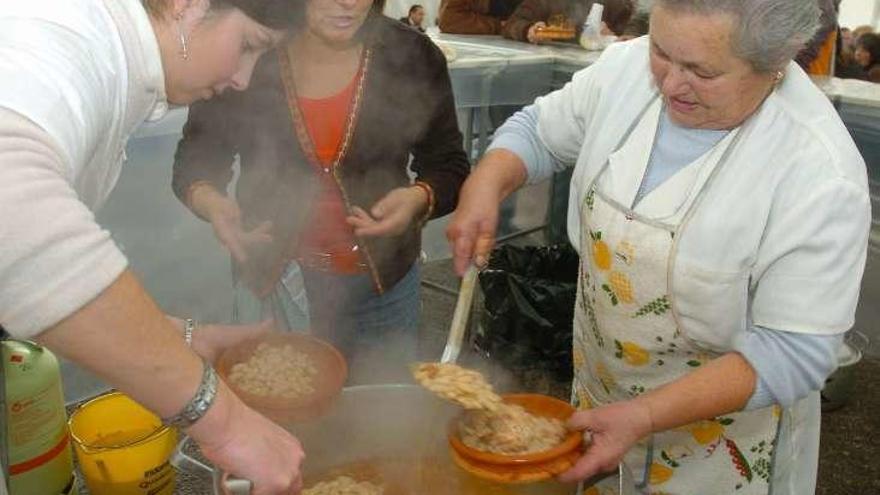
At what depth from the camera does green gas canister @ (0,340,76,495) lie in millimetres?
1814

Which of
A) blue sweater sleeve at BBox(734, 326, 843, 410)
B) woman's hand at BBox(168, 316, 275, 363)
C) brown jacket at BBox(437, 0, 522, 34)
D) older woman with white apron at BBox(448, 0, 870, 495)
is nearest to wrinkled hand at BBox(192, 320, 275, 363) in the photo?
woman's hand at BBox(168, 316, 275, 363)

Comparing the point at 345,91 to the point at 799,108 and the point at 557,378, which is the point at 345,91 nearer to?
the point at 799,108

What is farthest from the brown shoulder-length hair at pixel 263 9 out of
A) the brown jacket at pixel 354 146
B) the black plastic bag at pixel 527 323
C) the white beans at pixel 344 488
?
the black plastic bag at pixel 527 323

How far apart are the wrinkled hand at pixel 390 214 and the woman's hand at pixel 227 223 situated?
0.82 feet

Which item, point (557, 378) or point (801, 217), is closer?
point (801, 217)

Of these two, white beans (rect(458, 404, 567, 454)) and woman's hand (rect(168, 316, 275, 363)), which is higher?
woman's hand (rect(168, 316, 275, 363))

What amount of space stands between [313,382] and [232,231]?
1.95ft

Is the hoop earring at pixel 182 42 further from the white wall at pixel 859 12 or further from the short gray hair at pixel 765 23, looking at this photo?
the white wall at pixel 859 12

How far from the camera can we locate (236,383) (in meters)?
1.46

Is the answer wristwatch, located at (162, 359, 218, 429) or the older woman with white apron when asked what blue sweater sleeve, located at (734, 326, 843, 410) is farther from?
wristwatch, located at (162, 359, 218, 429)

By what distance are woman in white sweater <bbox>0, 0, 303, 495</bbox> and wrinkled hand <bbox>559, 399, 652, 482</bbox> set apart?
0.47m

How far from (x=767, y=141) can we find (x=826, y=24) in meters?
0.30

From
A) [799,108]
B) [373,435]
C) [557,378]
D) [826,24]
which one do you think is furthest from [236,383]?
[557,378]

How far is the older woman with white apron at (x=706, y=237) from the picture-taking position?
4.17ft
